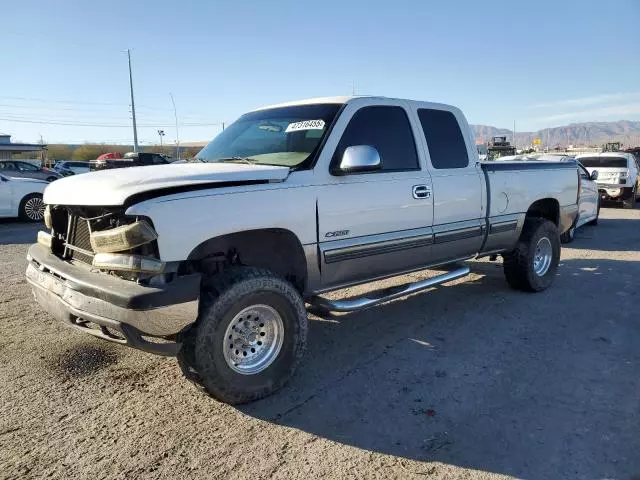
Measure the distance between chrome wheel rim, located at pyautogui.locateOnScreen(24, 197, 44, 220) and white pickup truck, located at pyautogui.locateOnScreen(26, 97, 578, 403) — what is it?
1071 cm

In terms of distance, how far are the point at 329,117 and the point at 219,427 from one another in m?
2.53

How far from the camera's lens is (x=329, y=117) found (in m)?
4.24

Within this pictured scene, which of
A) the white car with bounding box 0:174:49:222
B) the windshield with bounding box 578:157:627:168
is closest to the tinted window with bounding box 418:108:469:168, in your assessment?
the white car with bounding box 0:174:49:222

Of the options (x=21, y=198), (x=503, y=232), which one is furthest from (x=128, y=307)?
(x=21, y=198)

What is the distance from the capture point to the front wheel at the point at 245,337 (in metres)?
3.26

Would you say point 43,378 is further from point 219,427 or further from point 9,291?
point 9,291

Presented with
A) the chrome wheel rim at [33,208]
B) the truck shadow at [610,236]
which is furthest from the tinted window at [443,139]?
the chrome wheel rim at [33,208]

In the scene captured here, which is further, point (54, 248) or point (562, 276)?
point (562, 276)

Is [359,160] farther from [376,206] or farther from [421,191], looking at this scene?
[421,191]

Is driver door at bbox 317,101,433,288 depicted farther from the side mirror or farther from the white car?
the white car

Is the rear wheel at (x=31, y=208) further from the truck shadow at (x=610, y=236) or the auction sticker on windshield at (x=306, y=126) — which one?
the truck shadow at (x=610, y=236)

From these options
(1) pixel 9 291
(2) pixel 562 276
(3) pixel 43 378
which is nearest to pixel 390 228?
(3) pixel 43 378

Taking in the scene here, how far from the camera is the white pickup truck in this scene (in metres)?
3.12

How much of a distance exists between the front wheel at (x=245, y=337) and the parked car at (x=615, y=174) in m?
14.6
